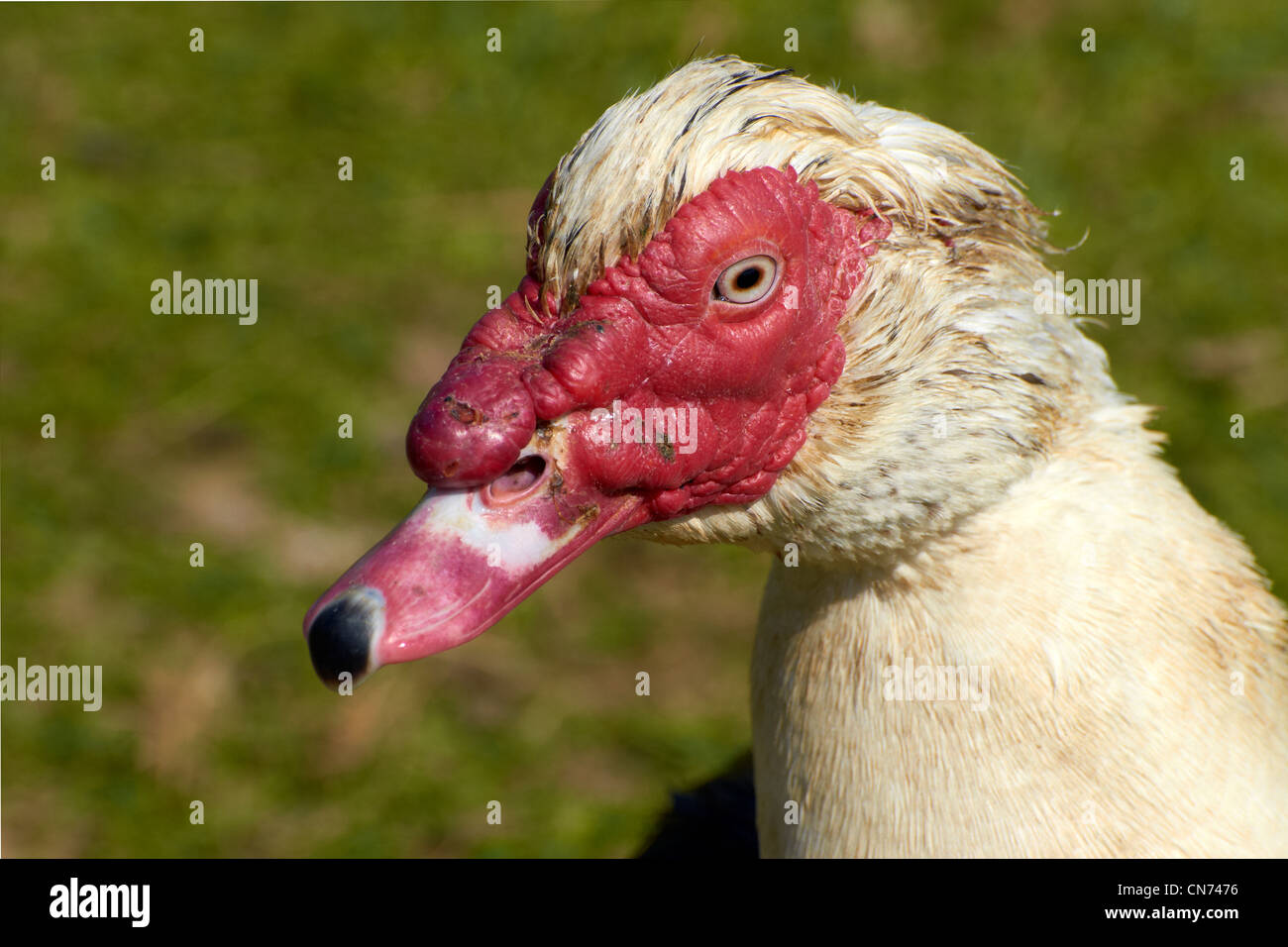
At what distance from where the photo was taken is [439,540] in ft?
7.28

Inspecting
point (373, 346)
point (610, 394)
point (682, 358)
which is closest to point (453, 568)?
point (610, 394)

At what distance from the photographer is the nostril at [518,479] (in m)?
2.25

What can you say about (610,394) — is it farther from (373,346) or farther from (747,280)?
(373,346)

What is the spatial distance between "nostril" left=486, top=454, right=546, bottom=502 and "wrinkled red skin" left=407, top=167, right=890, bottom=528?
38mm

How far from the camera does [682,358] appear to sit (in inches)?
90.2

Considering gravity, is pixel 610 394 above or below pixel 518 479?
above

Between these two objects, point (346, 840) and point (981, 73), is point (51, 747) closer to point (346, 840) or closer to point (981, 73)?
point (346, 840)

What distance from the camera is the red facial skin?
2.18 metres

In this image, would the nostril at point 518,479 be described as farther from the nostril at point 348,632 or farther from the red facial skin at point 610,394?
the nostril at point 348,632

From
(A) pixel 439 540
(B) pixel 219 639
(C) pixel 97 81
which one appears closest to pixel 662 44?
(C) pixel 97 81

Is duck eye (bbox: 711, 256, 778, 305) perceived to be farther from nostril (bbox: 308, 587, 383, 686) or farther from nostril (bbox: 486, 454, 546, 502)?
nostril (bbox: 308, 587, 383, 686)

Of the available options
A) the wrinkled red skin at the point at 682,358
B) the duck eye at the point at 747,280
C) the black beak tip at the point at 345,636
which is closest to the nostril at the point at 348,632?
the black beak tip at the point at 345,636

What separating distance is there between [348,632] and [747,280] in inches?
33.9

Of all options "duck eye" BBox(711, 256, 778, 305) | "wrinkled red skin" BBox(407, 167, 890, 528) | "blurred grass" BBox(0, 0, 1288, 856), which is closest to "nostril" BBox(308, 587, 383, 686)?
"wrinkled red skin" BBox(407, 167, 890, 528)
